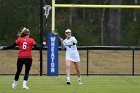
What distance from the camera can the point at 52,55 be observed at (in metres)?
25.6

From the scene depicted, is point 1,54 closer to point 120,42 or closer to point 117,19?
→ point 120,42

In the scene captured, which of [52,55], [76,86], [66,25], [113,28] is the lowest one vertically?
[113,28]

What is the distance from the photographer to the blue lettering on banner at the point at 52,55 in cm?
2547

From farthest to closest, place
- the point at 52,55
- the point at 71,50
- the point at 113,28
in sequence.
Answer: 1. the point at 113,28
2. the point at 52,55
3. the point at 71,50

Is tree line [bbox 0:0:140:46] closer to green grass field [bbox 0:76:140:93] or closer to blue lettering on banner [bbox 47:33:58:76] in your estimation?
blue lettering on banner [bbox 47:33:58:76]

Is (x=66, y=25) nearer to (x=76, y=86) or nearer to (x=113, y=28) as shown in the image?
(x=113, y=28)

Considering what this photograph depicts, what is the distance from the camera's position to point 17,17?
4400 centimetres

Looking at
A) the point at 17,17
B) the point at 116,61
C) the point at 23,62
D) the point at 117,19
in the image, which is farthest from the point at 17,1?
the point at 23,62

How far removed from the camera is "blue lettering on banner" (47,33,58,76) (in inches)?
1003

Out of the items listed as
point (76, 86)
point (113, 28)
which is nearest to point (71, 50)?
point (76, 86)

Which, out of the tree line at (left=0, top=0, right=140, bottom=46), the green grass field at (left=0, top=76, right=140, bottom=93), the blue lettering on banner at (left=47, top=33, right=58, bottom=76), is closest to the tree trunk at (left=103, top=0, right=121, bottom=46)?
the tree line at (left=0, top=0, right=140, bottom=46)

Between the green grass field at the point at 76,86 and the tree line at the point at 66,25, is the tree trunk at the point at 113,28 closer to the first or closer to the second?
the tree line at the point at 66,25

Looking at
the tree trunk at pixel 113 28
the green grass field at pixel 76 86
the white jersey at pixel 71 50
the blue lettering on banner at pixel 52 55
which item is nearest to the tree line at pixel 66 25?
the tree trunk at pixel 113 28

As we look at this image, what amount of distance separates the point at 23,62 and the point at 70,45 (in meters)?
2.45
